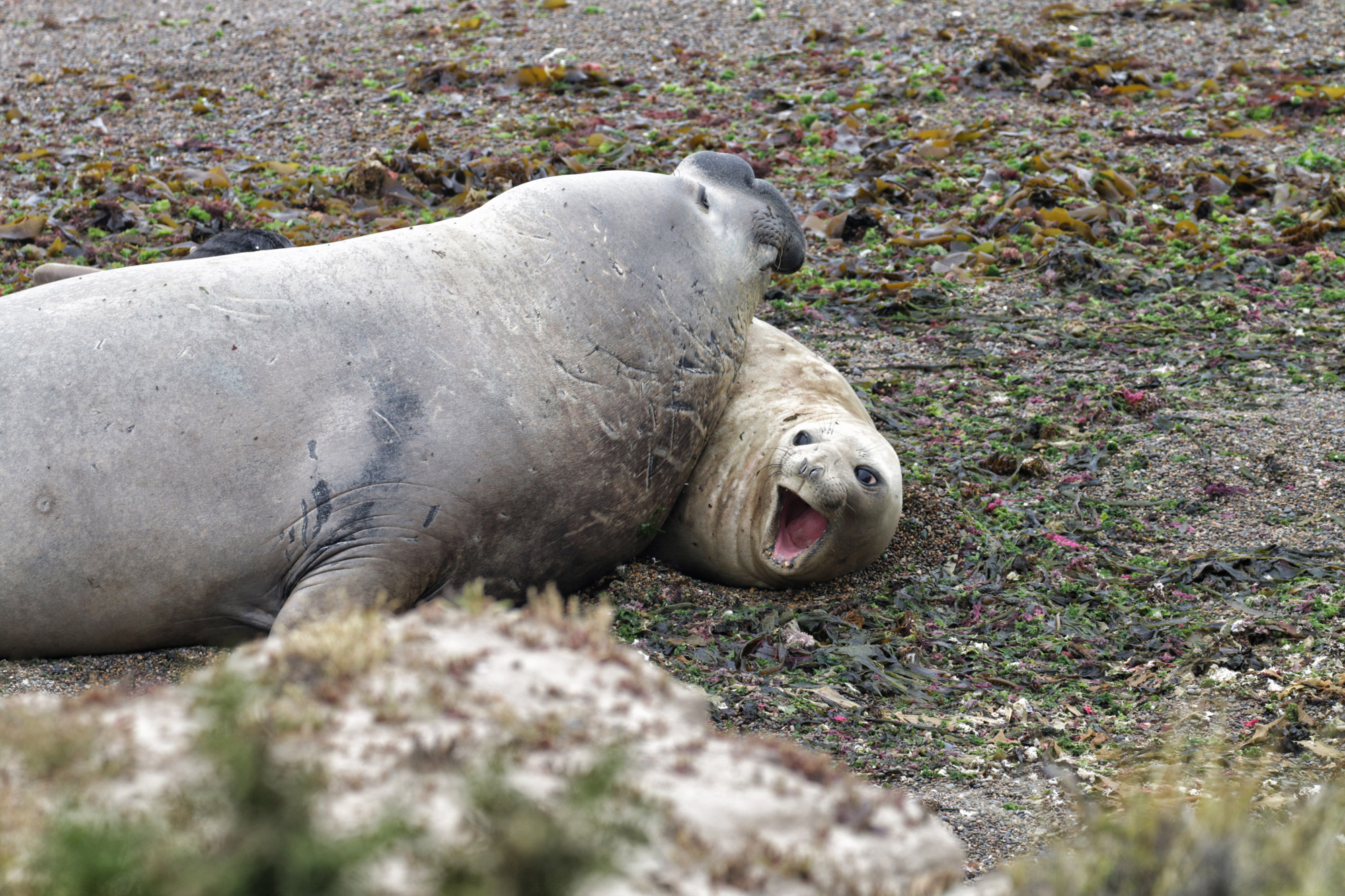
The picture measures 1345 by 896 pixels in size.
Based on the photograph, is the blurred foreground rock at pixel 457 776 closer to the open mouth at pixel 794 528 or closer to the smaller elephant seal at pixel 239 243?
the open mouth at pixel 794 528

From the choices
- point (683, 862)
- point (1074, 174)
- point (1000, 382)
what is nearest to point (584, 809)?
point (683, 862)

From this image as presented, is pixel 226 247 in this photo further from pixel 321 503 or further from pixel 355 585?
pixel 355 585

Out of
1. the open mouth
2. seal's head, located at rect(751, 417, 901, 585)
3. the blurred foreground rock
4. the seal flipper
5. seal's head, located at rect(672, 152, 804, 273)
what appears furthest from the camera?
seal's head, located at rect(672, 152, 804, 273)

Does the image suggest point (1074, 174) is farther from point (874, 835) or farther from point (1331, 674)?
point (874, 835)

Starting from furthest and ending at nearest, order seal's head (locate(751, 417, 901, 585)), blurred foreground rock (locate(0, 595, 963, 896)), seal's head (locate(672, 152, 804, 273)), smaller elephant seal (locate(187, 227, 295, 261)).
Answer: smaller elephant seal (locate(187, 227, 295, 261)), seal's head (locate(672, 152, 804, 273)), seal's head (locate(751, 417, 901, 585)), blurred foreground rock (locate(0, 595, 963, 896))

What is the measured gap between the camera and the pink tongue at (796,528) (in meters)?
4.57

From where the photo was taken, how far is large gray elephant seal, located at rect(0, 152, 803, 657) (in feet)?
11.8

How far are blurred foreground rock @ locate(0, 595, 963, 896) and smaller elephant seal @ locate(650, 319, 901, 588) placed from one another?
2.57 meters

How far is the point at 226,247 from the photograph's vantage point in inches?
197

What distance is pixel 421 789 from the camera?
58.9 inches

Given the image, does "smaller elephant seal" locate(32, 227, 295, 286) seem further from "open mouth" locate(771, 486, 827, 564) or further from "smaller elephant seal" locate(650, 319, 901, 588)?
"open mouth" locate(771, 486, 827, 564)

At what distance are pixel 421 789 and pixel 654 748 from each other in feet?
1.16

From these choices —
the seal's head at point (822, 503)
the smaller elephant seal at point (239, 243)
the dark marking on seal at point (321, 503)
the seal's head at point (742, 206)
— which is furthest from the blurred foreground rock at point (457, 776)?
the smaller elephant seal at point (239, 243)

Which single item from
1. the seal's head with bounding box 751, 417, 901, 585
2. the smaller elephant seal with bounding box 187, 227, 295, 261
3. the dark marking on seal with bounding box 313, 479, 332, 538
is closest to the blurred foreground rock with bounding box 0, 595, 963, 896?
the dark marking on seal with bounding box 313, 479, 332, 538
